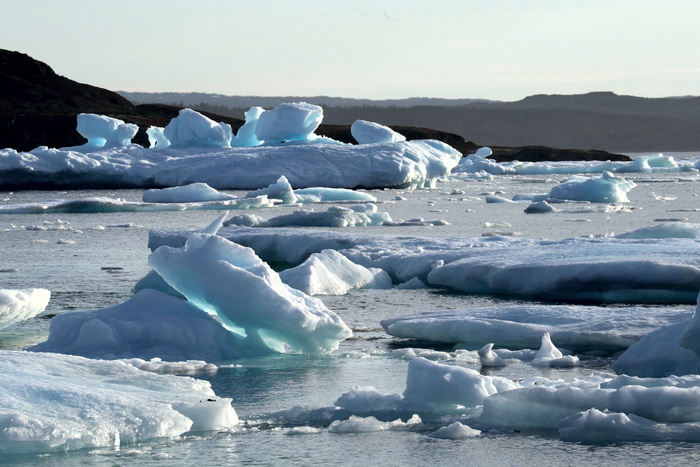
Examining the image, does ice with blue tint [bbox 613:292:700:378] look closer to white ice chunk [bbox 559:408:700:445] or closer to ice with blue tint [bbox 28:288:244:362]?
white ice chunk [bbox 559:408:700:445]

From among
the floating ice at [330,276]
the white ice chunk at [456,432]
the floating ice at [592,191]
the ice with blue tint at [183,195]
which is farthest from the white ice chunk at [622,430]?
the floating ice at [592,191]

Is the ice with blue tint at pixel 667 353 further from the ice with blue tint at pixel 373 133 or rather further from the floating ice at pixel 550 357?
the ice with blue tint at pixel 373 133

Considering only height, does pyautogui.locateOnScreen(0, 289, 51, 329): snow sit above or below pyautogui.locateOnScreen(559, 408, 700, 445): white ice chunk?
below

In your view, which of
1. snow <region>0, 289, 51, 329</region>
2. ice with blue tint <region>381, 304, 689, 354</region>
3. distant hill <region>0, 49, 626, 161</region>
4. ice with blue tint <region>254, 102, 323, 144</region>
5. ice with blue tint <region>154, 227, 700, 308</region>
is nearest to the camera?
ice with blue tint <region>381, 304, 689, 354</region>

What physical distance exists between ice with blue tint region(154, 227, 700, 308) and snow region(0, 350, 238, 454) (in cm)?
447

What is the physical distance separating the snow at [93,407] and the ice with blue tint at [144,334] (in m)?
1.08

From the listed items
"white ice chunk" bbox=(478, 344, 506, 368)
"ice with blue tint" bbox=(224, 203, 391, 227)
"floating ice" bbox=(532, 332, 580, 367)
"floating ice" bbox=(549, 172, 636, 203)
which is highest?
"floating ice" bbox=(532, 332, 580, 367)

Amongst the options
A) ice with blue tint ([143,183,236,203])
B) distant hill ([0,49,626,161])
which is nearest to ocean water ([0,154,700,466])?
ice with blue tint ([143,183,236,203])

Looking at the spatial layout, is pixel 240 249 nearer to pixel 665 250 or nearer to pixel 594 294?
pixel 594 294

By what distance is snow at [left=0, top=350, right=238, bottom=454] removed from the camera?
3.90 metres

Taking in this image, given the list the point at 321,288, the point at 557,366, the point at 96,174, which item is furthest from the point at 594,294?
the point at 96,174

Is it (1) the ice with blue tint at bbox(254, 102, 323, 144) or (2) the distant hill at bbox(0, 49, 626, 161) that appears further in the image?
(2) the distant hill at bbox(0, 49, 626, 161)

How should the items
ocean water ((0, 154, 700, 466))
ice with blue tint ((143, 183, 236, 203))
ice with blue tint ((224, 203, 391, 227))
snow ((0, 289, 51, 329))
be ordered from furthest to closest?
ice with blue tint ((143, 183, 236, 203)) → ice with blue tint ((224, 203, 391, 227)) → snow ((0, 289, 51, 329)) → ocean water ((0, 154, 700, 466))

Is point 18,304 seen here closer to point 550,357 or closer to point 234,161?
point 550,357
